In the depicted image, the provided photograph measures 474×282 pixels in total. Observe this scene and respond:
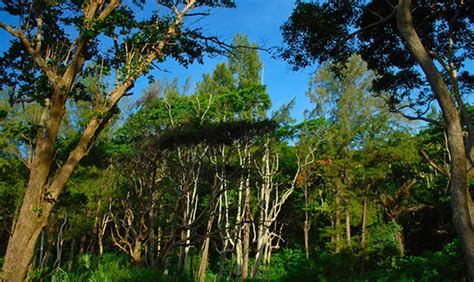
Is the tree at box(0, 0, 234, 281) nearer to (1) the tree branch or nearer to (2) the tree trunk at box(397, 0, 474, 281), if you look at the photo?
(1) the tree branch

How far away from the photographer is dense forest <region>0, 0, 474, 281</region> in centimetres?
483

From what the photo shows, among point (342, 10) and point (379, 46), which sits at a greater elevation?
point (342, 10)

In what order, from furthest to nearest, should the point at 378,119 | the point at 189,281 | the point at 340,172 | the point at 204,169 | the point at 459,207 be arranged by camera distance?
the point at 340,172 → the point at 378,119 → the point at 204,169 → the point at 189,281 → the point at 459,207

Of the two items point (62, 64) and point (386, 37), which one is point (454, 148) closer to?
point (386, 37)

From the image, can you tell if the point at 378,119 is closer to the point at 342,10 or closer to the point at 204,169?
the point at 204,169

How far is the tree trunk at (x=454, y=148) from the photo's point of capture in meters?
4.09

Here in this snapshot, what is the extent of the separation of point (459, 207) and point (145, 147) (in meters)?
7.34

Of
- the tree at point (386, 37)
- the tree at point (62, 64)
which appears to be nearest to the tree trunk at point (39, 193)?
the tree at point (62, 64)

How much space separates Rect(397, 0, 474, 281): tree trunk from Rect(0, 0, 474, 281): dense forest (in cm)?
2

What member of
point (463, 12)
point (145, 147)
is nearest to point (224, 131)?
point (145, 147)

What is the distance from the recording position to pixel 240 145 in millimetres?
10547

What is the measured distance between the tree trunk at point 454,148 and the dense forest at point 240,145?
0.02m

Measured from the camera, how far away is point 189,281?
1020 cm

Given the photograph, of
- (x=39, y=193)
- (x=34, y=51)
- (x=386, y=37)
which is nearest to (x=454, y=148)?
(x=386, y=37)
